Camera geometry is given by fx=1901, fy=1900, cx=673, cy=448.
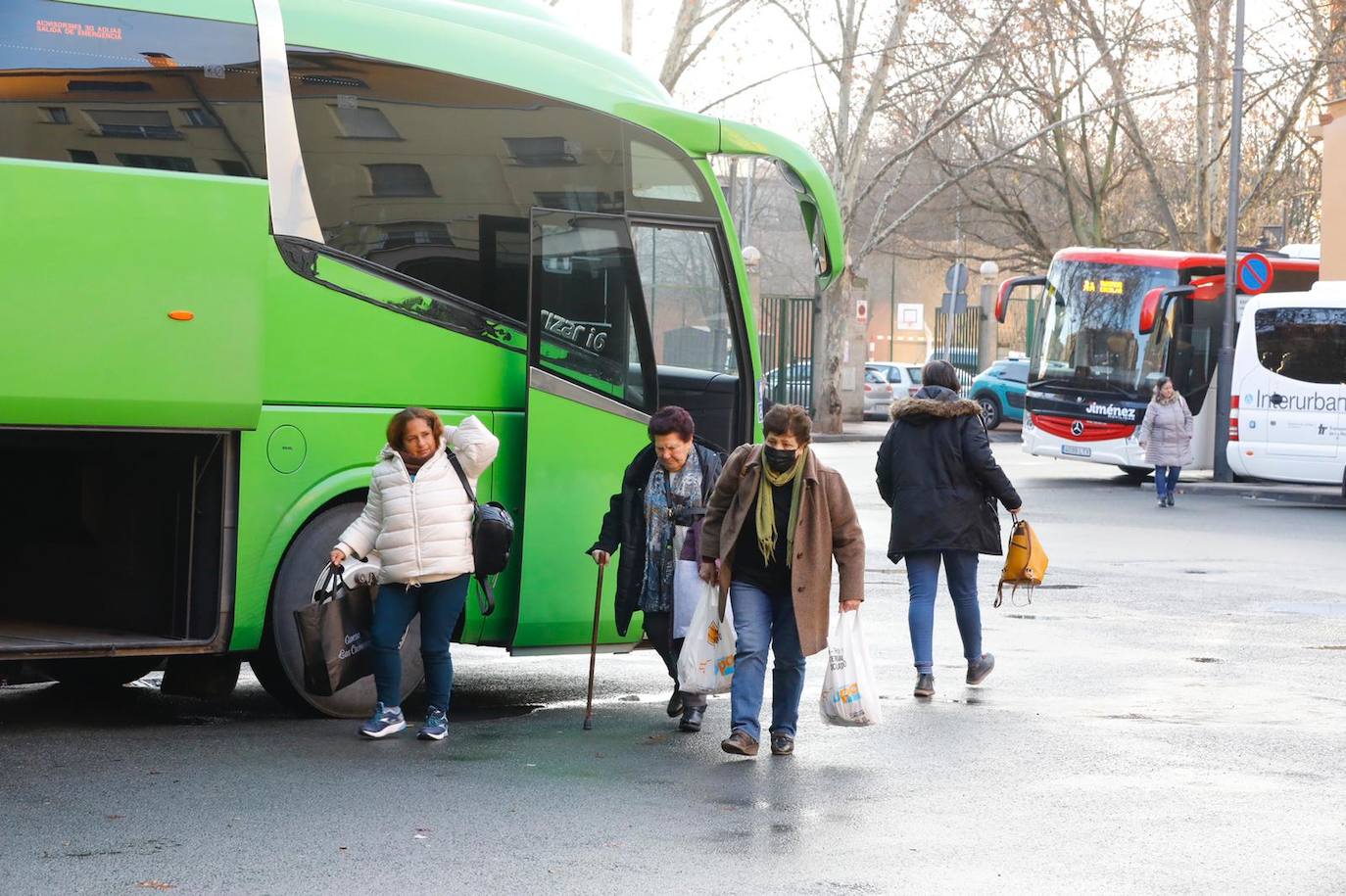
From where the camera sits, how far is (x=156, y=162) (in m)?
7.65

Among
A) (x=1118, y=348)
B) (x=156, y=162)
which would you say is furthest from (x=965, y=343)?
(x=156, y=162)

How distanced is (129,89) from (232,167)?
0.50 m

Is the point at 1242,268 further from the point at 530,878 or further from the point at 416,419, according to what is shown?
the point at 530,878

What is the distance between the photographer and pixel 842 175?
36.0 metres

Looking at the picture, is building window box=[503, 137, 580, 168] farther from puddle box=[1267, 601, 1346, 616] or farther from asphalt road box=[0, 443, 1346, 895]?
puddle box=[1267, 601, 1346, 616]

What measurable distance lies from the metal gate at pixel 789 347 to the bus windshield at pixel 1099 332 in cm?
1114

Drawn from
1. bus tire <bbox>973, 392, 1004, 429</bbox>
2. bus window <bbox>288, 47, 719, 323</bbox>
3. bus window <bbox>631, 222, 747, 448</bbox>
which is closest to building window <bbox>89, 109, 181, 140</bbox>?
bus window <bbox>288, 47, 719, 323</bbox>

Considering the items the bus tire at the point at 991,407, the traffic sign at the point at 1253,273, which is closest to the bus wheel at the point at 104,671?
the traffic sign at the point at 1253,273

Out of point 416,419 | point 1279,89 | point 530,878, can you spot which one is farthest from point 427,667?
point 1279,89

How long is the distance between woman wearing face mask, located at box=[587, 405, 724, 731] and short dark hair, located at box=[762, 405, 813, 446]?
21.2 inches

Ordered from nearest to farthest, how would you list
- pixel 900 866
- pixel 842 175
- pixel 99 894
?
1. pixel 99 894
2. pixel 900 866
3. pixel 842 175

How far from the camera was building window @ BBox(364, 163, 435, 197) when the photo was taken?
8.27 metres

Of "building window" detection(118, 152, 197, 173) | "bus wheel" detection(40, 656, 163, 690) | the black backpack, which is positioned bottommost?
"bus wheel" detection(40, 656, 163, 690)

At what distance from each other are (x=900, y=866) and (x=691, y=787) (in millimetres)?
1369
